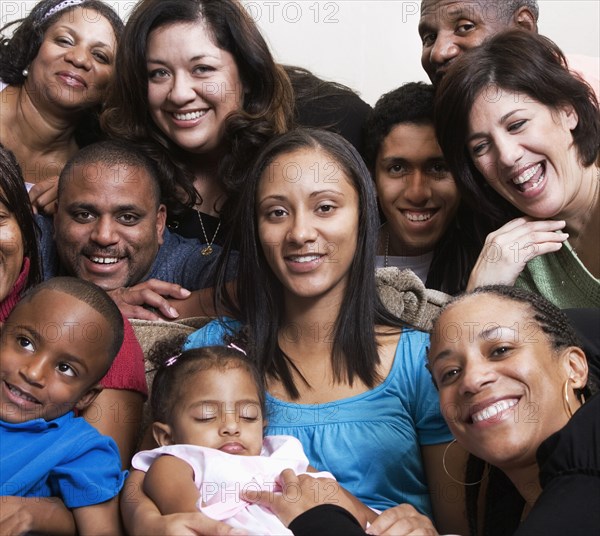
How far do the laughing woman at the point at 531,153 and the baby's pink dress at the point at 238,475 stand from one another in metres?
0.65

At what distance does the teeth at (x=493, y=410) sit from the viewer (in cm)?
160

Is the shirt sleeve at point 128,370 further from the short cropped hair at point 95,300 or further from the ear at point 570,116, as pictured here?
the ear at point 570,116

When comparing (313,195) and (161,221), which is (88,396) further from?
(161,221)

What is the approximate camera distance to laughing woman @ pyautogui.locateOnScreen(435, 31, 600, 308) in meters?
2.25

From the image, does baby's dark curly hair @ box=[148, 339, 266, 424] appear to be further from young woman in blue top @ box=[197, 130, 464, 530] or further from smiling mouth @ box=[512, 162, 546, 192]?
smiling mouth @ box=[512, 162, 546, 192]

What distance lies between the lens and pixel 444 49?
2.64m

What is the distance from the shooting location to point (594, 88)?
257 centimetres

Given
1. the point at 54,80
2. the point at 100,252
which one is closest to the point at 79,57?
the point at 54,80

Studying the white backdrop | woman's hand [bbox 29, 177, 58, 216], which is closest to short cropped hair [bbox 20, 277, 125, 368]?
woman's hand [bbox 29, 177, 58, 216]

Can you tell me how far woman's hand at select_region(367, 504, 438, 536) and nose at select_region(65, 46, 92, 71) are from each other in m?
1.63

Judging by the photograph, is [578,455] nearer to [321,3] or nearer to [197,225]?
[197,225]

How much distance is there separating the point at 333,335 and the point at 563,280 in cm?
59

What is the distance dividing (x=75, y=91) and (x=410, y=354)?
1.31 meters

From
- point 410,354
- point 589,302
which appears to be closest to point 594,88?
point 589,302
